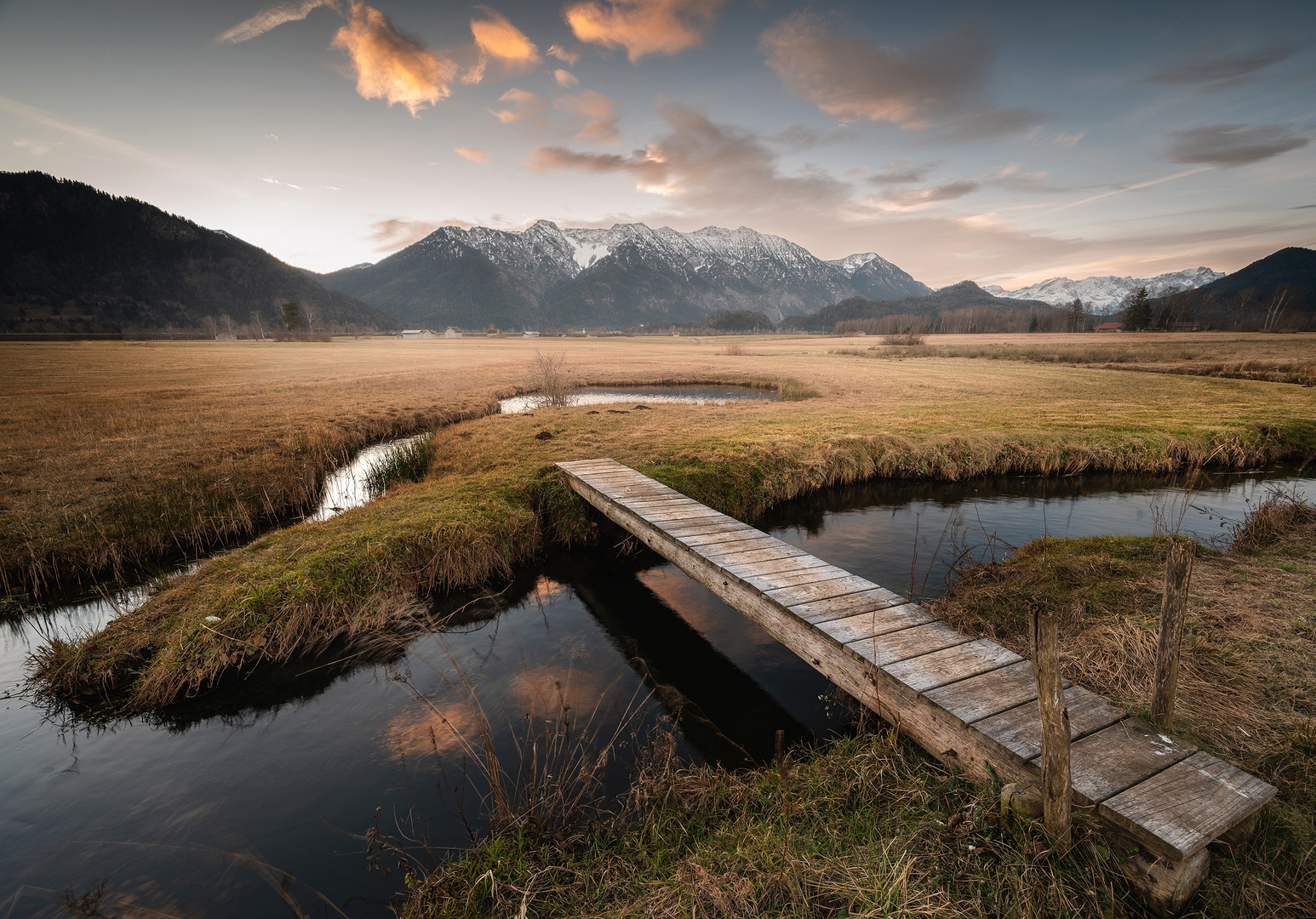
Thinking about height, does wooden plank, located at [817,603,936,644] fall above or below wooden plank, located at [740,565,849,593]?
above

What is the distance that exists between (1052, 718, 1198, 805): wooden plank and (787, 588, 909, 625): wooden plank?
7.82 ft

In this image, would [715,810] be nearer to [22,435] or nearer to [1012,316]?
[22,435]

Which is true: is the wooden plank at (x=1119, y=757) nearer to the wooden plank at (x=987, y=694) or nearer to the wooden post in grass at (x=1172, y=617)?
the wooden post in grass at (x=1172, y=617)

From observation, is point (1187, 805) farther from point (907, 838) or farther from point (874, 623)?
point (874, 623)

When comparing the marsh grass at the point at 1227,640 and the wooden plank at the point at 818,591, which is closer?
the marsh grass at the point at 1227,640

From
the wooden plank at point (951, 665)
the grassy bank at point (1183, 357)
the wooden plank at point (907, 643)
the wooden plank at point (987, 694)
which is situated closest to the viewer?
the wooden plank at point (987, 694)

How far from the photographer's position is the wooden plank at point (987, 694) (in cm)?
435

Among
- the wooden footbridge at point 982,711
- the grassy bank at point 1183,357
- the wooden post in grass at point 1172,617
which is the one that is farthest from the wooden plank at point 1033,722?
the grassy bank at point 1183,357

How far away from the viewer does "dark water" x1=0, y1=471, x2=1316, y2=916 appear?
201 inches

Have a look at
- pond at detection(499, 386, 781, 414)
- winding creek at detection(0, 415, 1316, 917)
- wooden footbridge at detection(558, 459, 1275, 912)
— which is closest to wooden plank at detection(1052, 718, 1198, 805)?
wooden footbridge at detection(558, 459, 1275, 912)

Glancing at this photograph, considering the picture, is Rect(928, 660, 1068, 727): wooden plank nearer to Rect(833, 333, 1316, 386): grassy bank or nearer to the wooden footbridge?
the wooden footbridge

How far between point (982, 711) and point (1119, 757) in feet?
2.92

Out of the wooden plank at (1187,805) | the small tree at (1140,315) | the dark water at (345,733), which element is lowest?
the dark water at (345,733)

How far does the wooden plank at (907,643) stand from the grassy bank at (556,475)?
24.1ft
